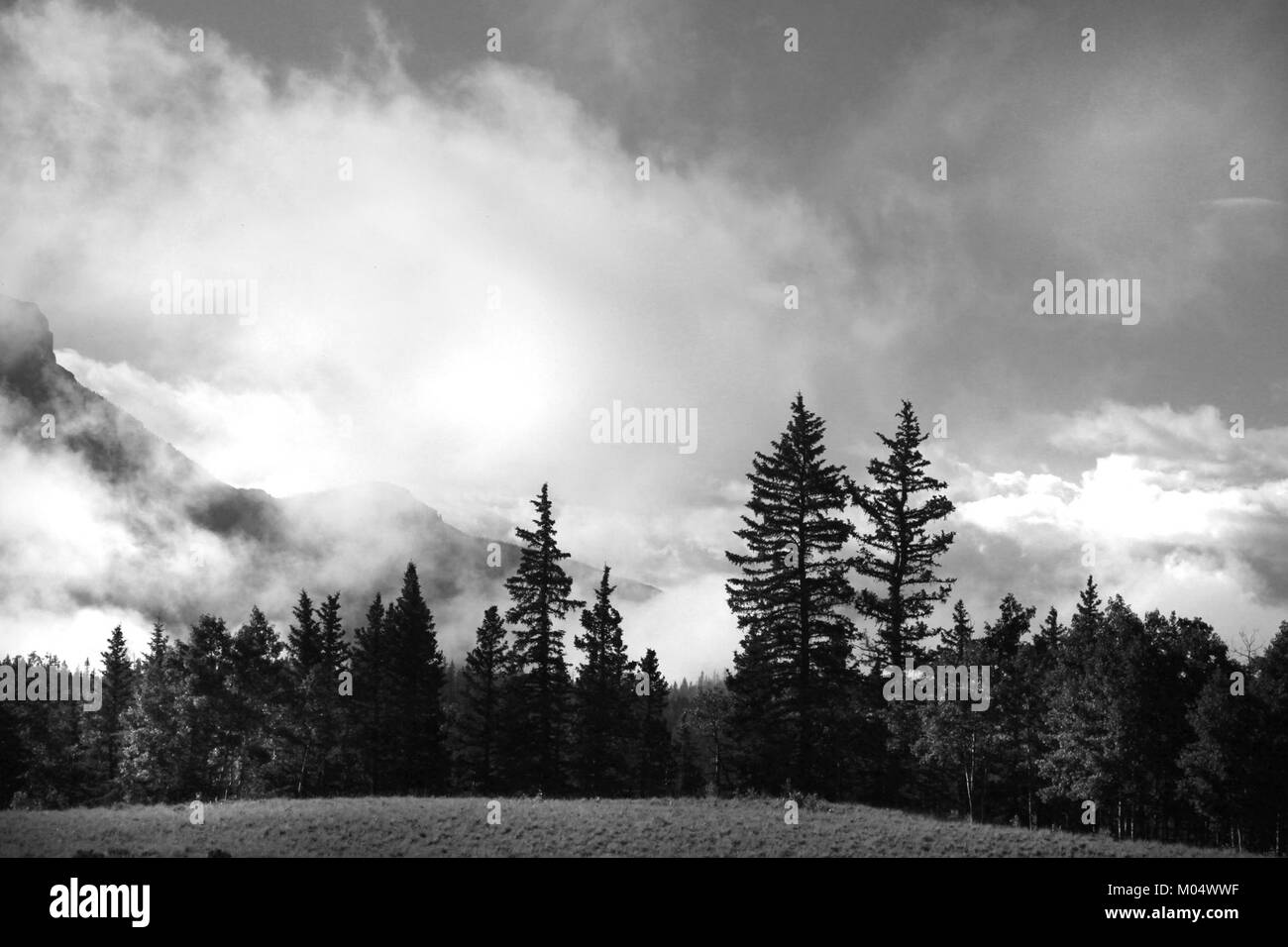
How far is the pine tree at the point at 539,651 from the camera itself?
44594mm

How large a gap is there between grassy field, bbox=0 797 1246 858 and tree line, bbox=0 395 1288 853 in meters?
7.93

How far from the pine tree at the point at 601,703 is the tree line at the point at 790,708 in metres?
0.18

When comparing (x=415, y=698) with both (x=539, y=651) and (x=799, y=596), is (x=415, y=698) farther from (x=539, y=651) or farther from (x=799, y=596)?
(x=799, y=596)

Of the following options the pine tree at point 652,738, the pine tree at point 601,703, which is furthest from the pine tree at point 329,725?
the pine tree at point 652,738

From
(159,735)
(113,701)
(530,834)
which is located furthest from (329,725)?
(113,701)

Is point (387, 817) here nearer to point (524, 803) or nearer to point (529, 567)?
point (524, 803)

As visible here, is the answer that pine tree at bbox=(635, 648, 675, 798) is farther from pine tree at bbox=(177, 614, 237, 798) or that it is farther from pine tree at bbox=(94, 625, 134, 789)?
pine tree at bbox=(94, 625, 134, 789)

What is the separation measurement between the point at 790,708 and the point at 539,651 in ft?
58.5

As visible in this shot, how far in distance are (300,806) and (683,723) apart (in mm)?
67498

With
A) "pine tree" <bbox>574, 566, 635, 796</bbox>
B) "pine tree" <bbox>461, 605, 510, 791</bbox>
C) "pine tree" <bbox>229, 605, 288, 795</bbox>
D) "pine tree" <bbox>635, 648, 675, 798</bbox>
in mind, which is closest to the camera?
"pine tree" <bbox>229, 605, 288, 795</bbox>

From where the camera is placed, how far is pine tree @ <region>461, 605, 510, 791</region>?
53.1 metres

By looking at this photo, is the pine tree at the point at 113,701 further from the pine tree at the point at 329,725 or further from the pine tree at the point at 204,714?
the pine tree at the point at 329,725

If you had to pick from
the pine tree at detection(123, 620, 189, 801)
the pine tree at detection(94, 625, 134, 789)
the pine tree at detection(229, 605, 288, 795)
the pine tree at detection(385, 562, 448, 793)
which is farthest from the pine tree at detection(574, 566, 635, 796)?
the pine tree at detection(94, 625, 134, 789)

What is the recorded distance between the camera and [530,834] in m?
22.6
